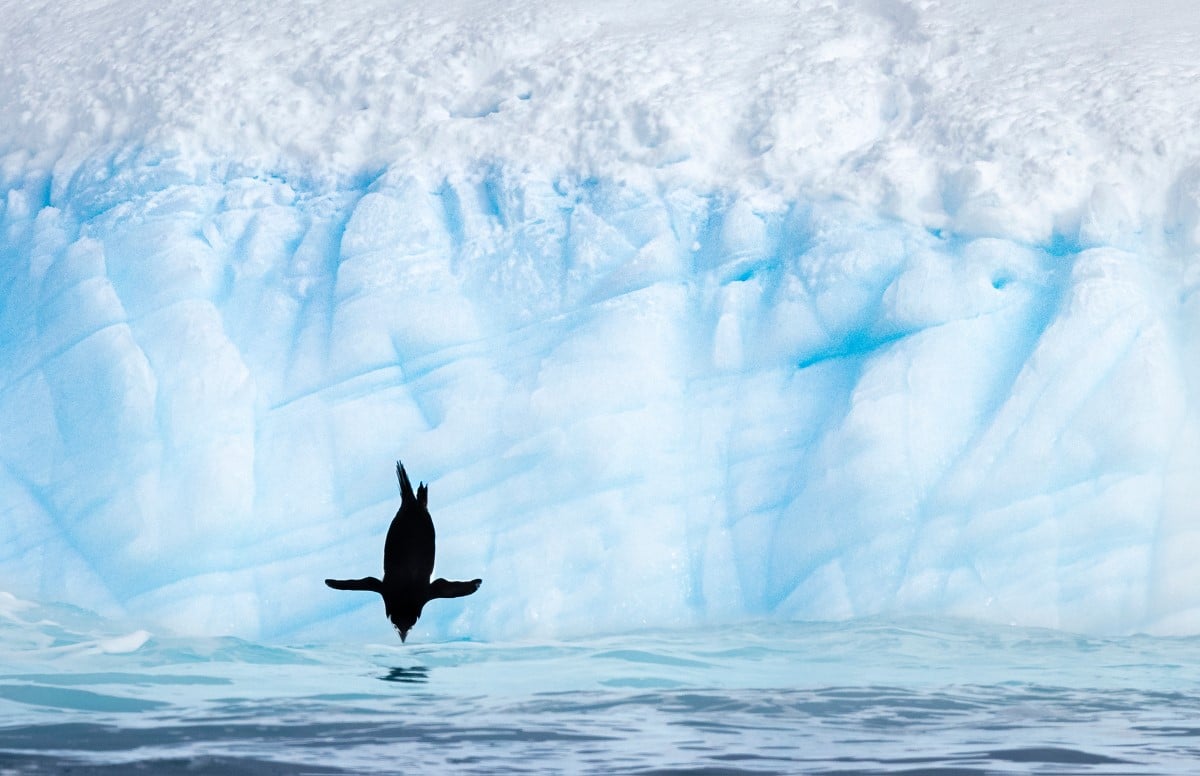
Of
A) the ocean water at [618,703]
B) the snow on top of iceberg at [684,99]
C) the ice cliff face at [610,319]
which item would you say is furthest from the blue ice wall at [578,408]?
the ocean water at [618,703]

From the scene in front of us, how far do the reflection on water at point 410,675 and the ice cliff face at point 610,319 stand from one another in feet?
2.46

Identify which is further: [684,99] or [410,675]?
[684,99]

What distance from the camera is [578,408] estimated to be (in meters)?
6.27

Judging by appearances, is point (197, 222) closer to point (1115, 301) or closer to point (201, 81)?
point (201, 81)

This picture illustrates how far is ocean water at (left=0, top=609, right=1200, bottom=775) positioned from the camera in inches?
127

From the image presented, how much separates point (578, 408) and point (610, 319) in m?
0.55

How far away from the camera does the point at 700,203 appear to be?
689 cm

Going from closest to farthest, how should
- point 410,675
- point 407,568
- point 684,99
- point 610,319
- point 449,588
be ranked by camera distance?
point 407,568, point 449,588, point 410,675, point 610,319, point 684,99

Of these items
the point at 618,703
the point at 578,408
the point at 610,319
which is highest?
the point at 610,319

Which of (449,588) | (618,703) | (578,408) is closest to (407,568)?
(449,588)

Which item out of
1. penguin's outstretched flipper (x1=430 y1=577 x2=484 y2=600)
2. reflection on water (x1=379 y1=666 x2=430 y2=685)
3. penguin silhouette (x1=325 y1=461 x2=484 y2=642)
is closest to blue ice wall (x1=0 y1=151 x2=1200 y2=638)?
reflection on water (x1=379 y1=666 x2=430 y2=685)

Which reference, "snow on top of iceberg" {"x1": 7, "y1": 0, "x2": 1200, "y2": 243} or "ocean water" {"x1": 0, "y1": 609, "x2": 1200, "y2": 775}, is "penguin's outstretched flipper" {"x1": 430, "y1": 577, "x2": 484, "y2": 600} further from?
"snow on top of iceberg" {"x1": 7, "y1": 0, "x2": 1200, "y2": 243}

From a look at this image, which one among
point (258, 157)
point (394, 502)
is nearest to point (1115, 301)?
point (394, 502)

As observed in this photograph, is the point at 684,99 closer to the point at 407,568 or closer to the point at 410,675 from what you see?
the point at 410,675
